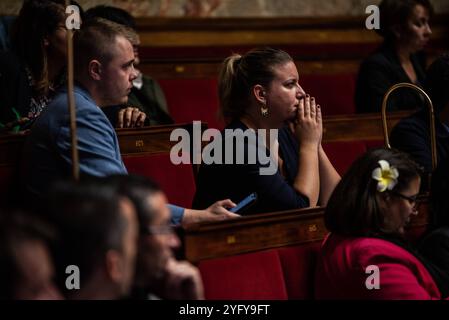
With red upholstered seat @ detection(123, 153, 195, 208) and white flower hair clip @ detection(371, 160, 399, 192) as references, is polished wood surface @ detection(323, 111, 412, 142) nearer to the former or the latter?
red upholstered seat @ detection(123, 153, 195, 208)

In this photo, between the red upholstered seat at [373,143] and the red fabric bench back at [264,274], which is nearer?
the red fabric bench back at [264,274]

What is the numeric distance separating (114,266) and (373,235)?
22.6 inches

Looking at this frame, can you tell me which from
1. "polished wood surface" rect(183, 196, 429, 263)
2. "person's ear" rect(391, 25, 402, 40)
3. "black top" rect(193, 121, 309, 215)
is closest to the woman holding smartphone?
"black top" rect(193, 121, 309, 215)

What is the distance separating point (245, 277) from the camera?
1.46 metres

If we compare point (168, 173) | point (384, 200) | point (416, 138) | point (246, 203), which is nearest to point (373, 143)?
point (416, 138)

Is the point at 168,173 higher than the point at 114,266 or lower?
higher

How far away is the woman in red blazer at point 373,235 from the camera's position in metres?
1.42

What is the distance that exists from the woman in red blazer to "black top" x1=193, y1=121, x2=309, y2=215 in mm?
220

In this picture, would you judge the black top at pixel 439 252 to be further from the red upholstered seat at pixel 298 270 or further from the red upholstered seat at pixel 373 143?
the red upholstered seat at pixel 373 143

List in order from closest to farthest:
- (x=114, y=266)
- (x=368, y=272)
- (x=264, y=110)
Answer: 1. (x=114, y=266)
2. (x=368, y=272)
3. (x=264, y=110)

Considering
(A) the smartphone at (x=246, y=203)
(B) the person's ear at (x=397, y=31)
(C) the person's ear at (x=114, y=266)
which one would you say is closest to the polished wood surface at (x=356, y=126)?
(B) the person's ear at (x=397, y=31)

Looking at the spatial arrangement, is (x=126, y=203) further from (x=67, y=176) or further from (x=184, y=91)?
(x=184, y=91)

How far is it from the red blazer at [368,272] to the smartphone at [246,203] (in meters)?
0.19

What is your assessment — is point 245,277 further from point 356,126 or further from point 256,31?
point 256,31
